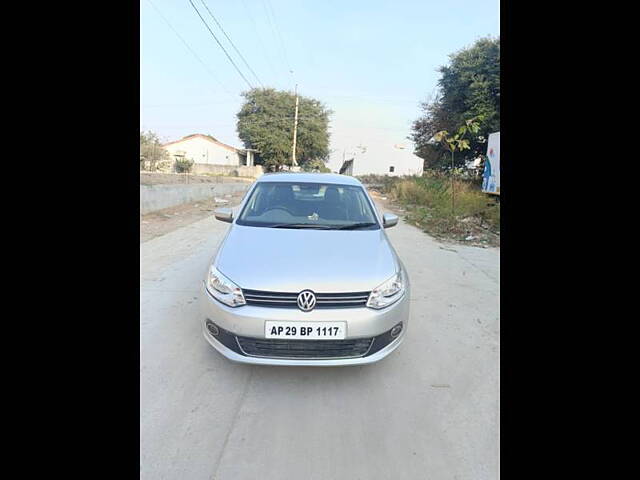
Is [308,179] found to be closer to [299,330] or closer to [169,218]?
[299,330]

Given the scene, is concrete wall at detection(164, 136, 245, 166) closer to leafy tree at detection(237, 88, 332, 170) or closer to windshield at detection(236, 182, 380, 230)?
leafy tree at detection(237, 88, 332, 170)

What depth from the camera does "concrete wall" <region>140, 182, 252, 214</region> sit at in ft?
30.3

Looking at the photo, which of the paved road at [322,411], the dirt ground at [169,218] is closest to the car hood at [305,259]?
the paved road at [322,411]

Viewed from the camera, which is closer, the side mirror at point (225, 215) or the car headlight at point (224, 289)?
the car headlight at point (224, 289)

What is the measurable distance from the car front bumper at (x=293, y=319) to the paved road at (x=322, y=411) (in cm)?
24

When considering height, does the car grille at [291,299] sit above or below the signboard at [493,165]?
below

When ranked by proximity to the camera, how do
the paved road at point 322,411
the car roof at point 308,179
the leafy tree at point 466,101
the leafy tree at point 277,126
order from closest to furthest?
the paved road at point 322,411 < the car roof at point 308,179 < the leafy tree at point 466,101 < the leafy tree at point 277,126

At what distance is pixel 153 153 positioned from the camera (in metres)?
20.9

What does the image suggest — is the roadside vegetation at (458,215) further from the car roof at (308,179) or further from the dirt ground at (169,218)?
the dirt ground at (169,218)

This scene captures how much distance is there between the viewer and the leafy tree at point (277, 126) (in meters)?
32.1

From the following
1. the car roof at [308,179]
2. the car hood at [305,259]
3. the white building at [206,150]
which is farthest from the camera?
the white building at [206,150]

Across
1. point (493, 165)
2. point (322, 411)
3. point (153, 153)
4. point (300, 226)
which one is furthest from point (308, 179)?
point (153, 153)

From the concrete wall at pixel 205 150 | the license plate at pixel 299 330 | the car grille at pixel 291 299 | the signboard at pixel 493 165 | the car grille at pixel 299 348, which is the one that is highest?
the concrete wall at pixel 205 150
